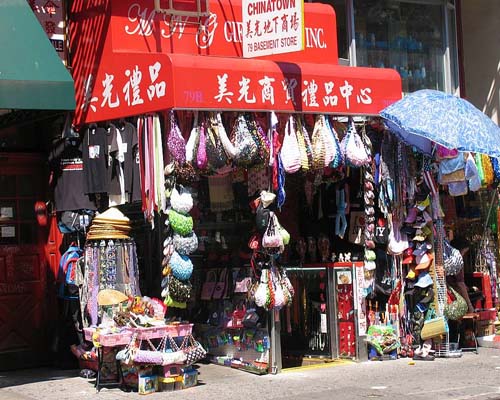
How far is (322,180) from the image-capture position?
11.7 metres

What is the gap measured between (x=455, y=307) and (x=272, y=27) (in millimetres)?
4448

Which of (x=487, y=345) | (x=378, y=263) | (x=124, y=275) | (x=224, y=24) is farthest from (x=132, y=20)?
(x=487, y=345)

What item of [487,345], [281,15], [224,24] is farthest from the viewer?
[487,345]

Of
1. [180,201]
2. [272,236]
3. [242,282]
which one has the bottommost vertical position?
[242,282]

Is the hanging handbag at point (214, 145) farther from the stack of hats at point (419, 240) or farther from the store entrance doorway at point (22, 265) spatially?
the stack of hats at point (419, 240)

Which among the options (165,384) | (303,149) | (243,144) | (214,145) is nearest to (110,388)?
(165,384)

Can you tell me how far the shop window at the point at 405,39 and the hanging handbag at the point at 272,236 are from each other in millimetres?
3997

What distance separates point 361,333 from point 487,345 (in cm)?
239

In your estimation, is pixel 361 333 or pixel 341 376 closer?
pixel 341 376

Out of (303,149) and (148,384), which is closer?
(148,384)

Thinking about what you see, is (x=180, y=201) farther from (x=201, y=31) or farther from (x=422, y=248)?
(x=422, y=248)

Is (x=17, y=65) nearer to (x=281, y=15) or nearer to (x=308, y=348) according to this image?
(x=281, y=15)

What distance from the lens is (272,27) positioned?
10445 millimetres

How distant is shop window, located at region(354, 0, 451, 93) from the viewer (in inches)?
533
